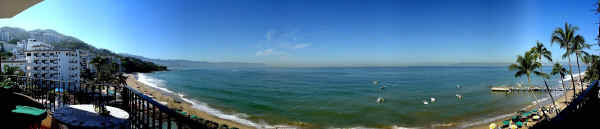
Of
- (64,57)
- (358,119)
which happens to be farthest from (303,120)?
(64,57)

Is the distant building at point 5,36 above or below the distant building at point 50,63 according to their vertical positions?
above

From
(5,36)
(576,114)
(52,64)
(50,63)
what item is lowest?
(576,114)

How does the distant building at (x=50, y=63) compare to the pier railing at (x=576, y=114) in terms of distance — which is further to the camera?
the distant building at (x=50, y=63)

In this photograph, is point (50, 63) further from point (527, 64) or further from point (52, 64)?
point (527, 64)

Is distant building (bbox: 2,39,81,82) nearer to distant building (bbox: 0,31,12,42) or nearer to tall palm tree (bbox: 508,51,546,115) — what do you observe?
tall palm tree (bbox: 508,51,546,115)

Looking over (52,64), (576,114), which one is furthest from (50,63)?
(576,114)

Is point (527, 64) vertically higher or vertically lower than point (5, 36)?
lower

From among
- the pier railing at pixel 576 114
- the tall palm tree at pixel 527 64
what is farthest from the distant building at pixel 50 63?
the tall palm tree at pixel 527 64

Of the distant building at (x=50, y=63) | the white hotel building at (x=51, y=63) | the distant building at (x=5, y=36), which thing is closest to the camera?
the distant building at (x=50, y=63)

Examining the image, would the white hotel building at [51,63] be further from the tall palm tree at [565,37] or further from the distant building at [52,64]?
the tall palm tree at [565,37]

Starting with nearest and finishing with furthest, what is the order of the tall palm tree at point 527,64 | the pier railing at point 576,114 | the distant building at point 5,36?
1. the pier railing at point 576,114
2. the tall palm tree at point 527,64
3. the distant building at point 5,36

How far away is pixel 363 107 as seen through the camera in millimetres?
24578

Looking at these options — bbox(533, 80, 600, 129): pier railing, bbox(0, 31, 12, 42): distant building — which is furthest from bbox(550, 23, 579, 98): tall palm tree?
bbox(0, 31, 12, 42): distant building

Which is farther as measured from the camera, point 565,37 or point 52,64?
point 52,64
